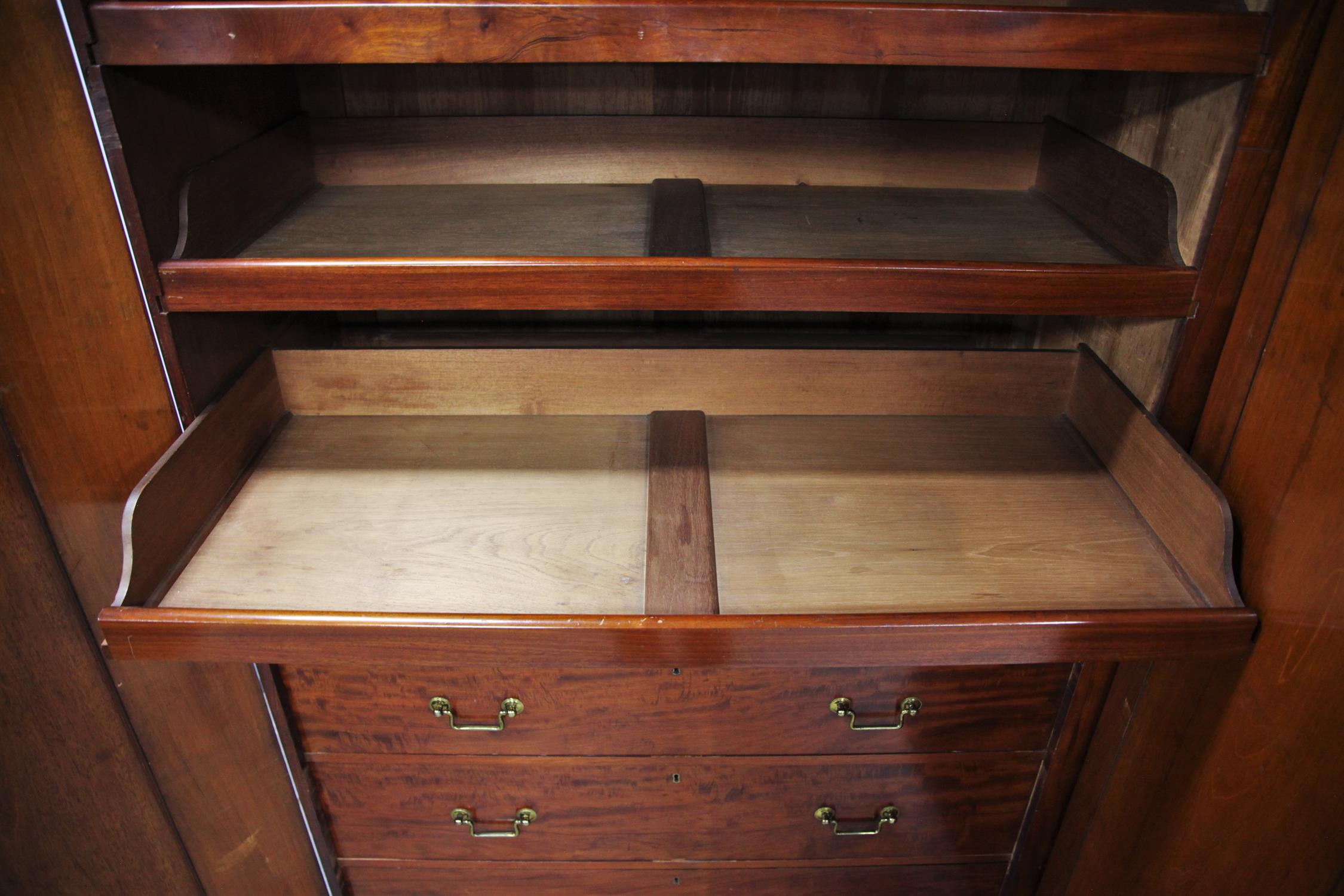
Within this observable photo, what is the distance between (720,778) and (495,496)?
1.58ft

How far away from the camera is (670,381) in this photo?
1259 mm

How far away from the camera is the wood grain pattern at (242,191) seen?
977 mm

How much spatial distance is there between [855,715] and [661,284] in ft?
1.96

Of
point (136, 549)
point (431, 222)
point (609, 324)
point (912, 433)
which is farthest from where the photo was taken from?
point (609, 324)

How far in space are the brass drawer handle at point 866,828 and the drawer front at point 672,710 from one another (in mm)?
111

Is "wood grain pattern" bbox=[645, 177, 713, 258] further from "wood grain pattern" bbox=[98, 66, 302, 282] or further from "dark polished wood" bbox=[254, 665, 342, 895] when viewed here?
"dark polished wood" bbox=[254, 665, 342, 895]

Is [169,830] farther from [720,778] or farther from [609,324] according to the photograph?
[609,324]

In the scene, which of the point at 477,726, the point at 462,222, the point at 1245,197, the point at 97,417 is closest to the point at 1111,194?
the point at 1245,197

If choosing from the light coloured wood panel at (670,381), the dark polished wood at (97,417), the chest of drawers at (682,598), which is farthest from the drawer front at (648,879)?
the light coloured wood panel at (670,381)


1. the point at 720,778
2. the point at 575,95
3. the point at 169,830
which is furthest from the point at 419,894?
the point at 575,95

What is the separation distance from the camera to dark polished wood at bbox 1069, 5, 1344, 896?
0.84 meters

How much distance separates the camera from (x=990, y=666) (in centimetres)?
109

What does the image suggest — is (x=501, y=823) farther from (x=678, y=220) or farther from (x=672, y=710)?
(x=678, y=220)

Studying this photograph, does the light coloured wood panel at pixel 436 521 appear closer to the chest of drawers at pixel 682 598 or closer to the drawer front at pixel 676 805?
the chest of drawers at pixel 682 598
